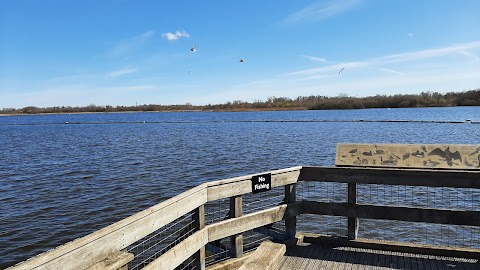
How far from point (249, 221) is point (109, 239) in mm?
2909

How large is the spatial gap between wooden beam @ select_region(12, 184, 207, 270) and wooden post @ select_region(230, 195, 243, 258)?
0.87 metres

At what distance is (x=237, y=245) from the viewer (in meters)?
6.29

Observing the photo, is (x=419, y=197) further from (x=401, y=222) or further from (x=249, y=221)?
(x=249, y=221)

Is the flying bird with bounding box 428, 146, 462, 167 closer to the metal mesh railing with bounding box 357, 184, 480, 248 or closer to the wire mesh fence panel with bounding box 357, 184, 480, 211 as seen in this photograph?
the metal mesh railing with bounding box 357, 184, 480, 248

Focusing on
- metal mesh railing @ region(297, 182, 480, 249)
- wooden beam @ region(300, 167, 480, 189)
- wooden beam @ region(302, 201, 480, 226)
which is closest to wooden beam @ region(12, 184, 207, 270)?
wooden beam @ region(300, 167, 480, 189)

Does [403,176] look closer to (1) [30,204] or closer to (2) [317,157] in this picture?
(1) [30,204]

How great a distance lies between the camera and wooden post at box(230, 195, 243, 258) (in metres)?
6.09

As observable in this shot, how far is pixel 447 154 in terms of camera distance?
621 cm

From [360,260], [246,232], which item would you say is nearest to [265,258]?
[360,260]

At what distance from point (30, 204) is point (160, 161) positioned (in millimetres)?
11544

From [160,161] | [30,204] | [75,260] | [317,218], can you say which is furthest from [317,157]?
[75,260]

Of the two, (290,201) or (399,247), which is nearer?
(399,247)

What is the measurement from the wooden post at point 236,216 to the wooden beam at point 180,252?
2.19 feet

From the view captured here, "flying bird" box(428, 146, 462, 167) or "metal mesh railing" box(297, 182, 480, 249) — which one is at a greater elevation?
"flying bird" box(428, 146, 462, 167)
